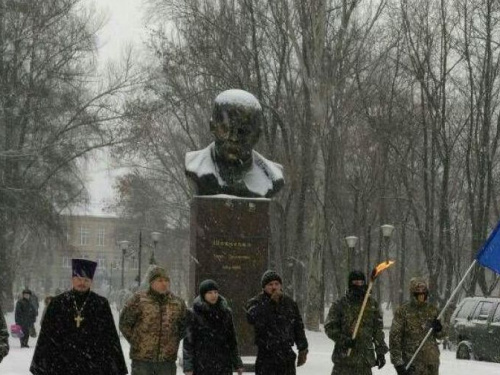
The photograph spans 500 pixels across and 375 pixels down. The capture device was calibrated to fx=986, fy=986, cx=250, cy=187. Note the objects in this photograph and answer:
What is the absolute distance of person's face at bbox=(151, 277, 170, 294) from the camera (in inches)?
324

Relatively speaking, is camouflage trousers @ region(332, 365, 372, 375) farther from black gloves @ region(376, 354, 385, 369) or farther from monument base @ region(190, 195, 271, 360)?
monument base @ region(190, 195, 271, 360)

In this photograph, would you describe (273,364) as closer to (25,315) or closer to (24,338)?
(24,338)

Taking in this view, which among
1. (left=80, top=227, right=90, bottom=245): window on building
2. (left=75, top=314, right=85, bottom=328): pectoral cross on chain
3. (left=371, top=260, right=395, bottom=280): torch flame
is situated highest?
Result: (left=80, top=227, right=90, bottom=245): window on building

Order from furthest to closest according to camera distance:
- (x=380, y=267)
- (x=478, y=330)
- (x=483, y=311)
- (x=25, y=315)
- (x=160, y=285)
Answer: (x=25, y=315)
(x=483, y=311)
(x=478, y=330)
(x=380, y=267)
(x=160, y=285)

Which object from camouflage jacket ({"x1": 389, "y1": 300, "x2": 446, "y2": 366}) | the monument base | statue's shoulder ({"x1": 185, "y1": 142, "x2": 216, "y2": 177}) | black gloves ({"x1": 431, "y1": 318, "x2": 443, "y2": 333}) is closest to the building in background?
statue's shoulder ({"x1": 185, "y1": 142, "x2": 216, "y2": 177})

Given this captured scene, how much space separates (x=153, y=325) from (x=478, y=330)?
14243 mm

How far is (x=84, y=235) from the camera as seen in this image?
117000 millimetres

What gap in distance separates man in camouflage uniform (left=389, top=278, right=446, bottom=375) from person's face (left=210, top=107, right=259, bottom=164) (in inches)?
204

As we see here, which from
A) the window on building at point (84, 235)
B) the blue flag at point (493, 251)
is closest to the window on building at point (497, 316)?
the blue flag at point (493, 251)

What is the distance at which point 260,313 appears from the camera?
28.6 ft

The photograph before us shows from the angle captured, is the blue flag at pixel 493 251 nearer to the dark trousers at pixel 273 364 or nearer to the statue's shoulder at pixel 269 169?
the dark trousers at pixel 273 364

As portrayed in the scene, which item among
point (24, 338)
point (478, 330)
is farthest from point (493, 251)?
point (24, 338)

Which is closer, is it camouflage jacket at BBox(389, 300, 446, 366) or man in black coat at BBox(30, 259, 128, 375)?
man in black coat at BBox(30, 259, 128, 375)

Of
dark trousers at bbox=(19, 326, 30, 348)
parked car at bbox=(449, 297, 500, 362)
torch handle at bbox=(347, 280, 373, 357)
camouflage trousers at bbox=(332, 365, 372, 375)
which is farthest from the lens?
dark trousers at bbox=(19, 326, 30, 348)
